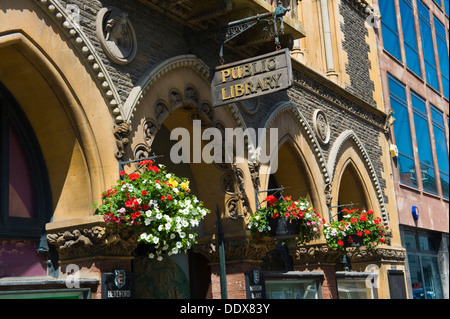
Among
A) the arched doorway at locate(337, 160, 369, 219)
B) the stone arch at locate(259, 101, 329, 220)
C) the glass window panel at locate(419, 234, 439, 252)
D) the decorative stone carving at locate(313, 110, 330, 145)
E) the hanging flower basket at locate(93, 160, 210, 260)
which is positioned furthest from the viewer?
the glass window panel at locate(419, 234, 439, 252)

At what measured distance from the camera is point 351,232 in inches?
583

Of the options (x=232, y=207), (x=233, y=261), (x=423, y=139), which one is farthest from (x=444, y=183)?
(x=233, y=261)

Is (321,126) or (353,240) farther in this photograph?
(321,126)

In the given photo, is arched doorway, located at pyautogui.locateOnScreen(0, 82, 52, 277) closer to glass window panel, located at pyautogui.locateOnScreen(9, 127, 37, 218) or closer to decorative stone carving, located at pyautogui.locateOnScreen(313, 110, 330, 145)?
glass window panel, located at pyautogui.locateOnScreen(9, 127, 37, 218)

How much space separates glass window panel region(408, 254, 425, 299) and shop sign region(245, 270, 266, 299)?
936 cm

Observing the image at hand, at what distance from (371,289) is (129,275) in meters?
9.84

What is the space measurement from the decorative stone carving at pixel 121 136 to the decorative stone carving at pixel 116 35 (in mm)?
1017

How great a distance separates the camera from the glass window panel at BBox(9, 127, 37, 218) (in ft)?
30.2

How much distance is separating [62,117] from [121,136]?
2.80 ft

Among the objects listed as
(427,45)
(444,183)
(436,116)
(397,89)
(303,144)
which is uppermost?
(427,45)

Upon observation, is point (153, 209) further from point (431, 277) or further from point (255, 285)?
point (431, 277)

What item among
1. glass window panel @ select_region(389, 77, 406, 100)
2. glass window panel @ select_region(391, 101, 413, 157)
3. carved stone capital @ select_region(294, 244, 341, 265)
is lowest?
carved stone capital @ select_region(294, 244, 341, 265)

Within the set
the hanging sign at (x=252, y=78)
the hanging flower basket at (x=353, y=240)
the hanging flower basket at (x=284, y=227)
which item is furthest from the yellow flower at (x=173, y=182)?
the hanging flower basket at (x=353, y=240)

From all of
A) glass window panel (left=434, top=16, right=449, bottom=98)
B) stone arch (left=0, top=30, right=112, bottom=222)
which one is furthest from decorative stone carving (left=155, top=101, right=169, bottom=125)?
glass window panel (left=434, top=16, right=449, bottom=98)
